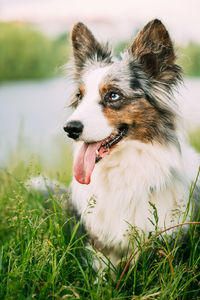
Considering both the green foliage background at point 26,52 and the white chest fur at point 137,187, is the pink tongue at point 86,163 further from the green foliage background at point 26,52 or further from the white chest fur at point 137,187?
the green foliage background at point 26,52

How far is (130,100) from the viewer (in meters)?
Result: 3.04

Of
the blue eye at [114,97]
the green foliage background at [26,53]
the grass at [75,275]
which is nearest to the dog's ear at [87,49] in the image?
the blue eye at [114,97]

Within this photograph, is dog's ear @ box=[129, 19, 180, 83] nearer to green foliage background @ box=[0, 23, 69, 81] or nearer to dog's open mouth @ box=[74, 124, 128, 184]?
dog's open mouth @ box=[74, 124, 128, 184]

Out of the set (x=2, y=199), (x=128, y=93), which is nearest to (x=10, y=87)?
(x=2, y=199)

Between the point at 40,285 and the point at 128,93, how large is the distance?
1649 millimetres

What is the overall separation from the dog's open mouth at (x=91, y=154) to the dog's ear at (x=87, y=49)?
3.14ft

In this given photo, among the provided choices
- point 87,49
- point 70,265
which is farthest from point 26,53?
point 70,265

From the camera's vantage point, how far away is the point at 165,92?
3.11m

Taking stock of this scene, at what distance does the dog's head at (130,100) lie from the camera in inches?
114

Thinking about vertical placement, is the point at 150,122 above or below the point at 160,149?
above

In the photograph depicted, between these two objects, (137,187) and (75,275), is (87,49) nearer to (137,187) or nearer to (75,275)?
(137,187)

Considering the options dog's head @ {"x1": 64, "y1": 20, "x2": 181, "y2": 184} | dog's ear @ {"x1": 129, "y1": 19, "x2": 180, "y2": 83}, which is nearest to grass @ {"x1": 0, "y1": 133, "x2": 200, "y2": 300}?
dog's head @ {"x1": 64, "y1": 20, "x2": 181, "y2": 184}

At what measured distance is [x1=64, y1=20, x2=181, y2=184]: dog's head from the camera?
290cm

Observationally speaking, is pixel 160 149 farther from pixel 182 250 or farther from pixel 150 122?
pixel 182 250
